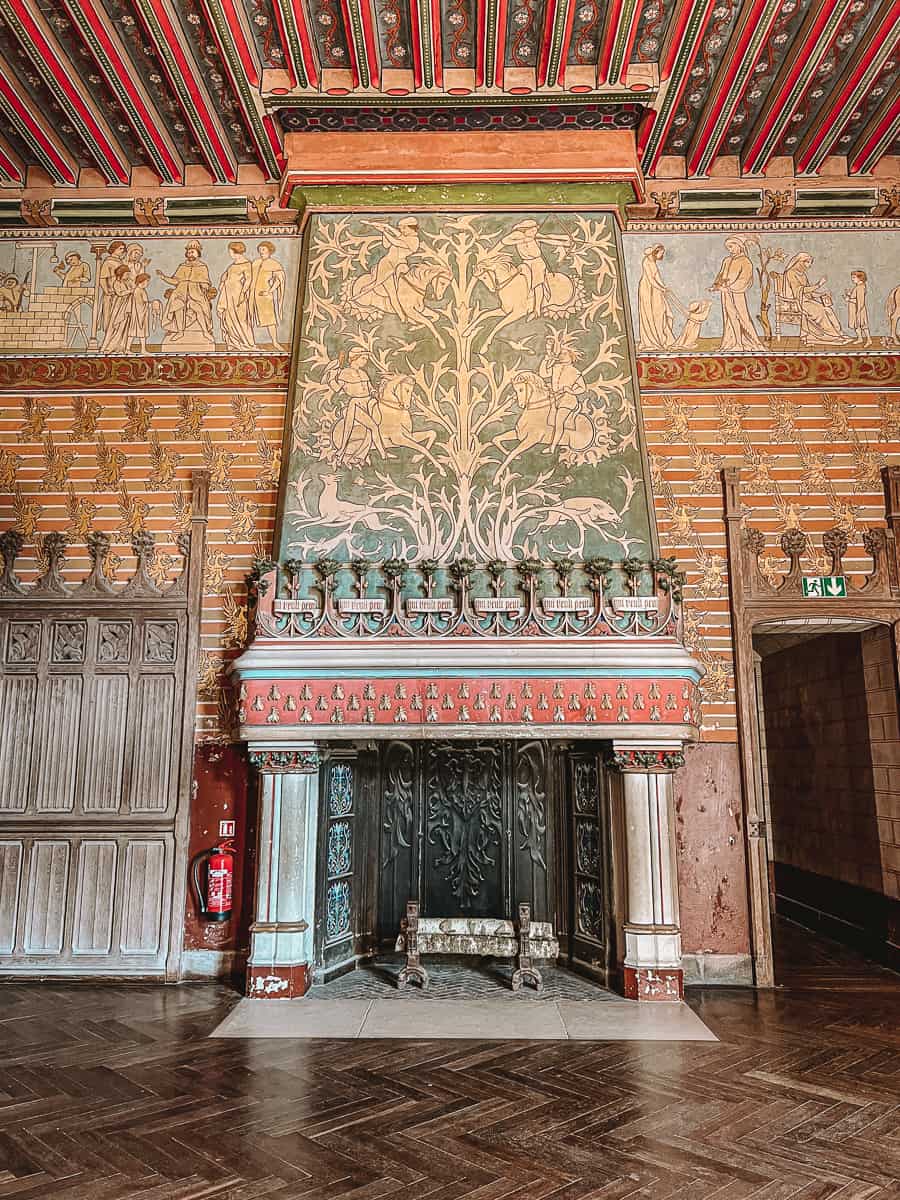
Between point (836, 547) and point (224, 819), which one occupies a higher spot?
point (836, 547)

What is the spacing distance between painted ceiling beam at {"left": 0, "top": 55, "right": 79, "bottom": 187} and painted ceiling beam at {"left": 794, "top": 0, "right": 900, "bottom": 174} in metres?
5.71

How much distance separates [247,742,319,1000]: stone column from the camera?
5.41 metres

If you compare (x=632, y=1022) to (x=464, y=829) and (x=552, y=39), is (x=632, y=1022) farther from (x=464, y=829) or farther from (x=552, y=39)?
(x=552, y=39)

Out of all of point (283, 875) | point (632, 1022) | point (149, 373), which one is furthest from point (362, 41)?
point (632, 1022)

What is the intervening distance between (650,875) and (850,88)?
558 cm

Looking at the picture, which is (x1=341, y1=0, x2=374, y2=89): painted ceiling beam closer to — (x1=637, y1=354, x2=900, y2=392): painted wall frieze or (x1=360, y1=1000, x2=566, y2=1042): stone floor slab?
(x1=637, y1=354, x2=900, y2=392): painted wall frieze

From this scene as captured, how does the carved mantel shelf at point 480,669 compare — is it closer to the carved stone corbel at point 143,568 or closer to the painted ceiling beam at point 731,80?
the carved stone corbel at point 143,568

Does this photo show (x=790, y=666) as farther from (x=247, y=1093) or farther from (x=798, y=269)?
(x=247, y=1093)

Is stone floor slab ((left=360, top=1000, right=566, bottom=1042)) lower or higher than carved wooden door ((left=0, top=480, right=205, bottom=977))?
lower

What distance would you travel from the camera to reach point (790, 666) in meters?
9.22

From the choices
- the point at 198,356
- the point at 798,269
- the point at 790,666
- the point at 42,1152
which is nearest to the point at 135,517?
the point at 198,356

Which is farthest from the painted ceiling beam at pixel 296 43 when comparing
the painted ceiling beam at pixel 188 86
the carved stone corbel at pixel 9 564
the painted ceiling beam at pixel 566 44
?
the carved stone corbel at pixel 9 564

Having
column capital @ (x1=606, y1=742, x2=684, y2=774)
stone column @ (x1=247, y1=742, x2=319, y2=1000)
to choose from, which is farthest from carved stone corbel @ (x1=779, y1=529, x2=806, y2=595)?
stone column @ (x1=247, y1=742, x2=319, y2=1000)

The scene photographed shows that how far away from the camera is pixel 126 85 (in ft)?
19.7
